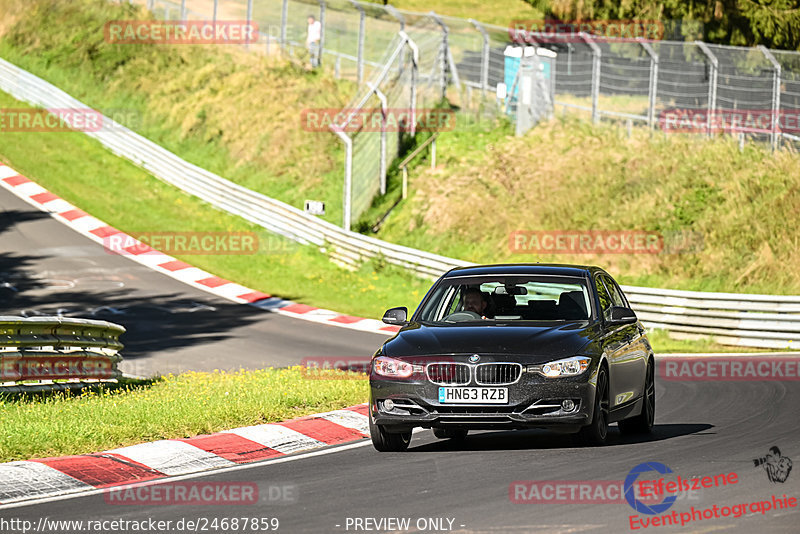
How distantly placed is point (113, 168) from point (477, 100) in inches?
443

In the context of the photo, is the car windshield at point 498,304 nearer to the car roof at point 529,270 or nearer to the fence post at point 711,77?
the car roof at point 529,270

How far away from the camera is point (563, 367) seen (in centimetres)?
977

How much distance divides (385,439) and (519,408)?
4.15 ft

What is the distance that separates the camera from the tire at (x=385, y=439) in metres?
10.3

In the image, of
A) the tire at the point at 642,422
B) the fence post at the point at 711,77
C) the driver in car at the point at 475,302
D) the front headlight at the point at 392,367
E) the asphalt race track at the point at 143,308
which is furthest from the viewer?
the fence post at the point at 711,77

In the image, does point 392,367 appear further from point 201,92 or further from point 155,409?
point 201,92

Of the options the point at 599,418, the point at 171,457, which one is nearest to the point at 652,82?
the point at 599,418

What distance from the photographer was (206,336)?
73.2 ft

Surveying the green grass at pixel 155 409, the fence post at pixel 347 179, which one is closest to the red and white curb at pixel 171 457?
the green grass at pixel 155 409

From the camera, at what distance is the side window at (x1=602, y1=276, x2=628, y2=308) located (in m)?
11.8

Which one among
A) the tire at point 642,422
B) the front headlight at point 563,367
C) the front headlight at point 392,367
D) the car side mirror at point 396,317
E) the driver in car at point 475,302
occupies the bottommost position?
the tire at point 642,422

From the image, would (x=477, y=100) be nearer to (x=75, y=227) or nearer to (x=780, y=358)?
(x=75, y=227)

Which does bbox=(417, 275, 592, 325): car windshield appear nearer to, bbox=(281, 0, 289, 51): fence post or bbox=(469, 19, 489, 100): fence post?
bbox=(469, 19, 489, 100): fence post

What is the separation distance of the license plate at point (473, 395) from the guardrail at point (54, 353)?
556 cm
